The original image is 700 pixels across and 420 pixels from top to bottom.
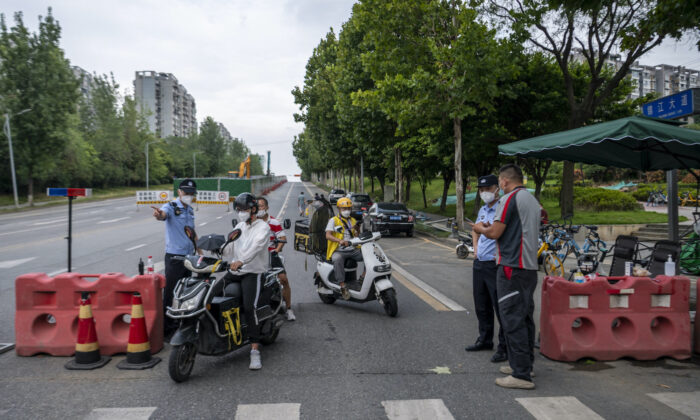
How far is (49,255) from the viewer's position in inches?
512

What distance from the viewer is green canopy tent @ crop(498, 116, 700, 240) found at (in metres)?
6.54

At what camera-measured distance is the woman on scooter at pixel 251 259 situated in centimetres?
493

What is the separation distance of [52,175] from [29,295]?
4844cm

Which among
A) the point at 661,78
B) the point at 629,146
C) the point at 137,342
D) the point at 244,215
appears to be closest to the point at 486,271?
the point at 244,215

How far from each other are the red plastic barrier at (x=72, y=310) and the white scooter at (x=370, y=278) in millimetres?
2772

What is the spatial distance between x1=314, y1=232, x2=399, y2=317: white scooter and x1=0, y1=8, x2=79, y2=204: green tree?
126 ft

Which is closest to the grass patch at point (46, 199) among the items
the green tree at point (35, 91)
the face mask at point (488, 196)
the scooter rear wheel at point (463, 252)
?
the green tree at point (35, 91)

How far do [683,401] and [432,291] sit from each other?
491 cm

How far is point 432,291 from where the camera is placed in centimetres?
884

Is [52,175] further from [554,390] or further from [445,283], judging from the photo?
[554,390]

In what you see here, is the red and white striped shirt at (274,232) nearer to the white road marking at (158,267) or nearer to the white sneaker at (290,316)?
the white sneaker at (290,316)

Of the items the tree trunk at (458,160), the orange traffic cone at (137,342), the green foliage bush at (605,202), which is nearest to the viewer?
the orange traffic cone at (137,342)

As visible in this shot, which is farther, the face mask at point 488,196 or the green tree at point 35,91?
the green tree at point 35,91

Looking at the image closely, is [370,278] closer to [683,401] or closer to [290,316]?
[290,316]
